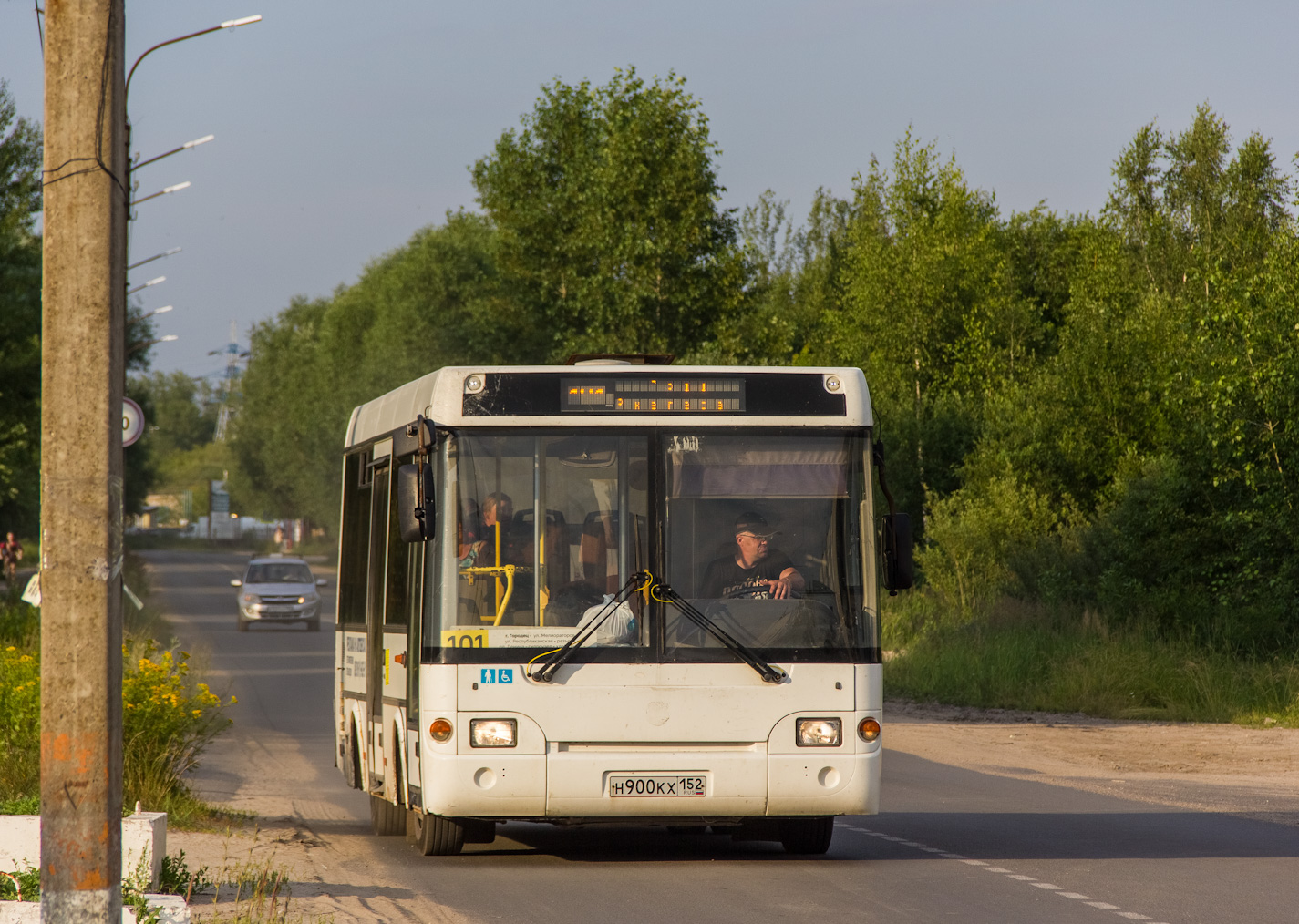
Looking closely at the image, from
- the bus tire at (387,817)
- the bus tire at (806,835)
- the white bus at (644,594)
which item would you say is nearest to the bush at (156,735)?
the bus tire at (387,817)

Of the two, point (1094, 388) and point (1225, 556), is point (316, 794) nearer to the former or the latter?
point (1225, 556)

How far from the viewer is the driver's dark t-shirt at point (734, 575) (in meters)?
10.0

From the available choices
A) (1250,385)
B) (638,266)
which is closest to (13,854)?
(1250,385)

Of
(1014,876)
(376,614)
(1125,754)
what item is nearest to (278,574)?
(1125,754)

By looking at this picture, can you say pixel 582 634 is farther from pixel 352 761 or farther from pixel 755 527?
pixel 352 761

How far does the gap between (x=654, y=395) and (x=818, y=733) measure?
2.18 meters

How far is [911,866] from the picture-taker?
10.6m

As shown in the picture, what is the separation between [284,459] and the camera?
330 feet

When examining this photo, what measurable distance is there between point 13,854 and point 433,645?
2.46m

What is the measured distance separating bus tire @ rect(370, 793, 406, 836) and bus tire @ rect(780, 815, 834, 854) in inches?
108

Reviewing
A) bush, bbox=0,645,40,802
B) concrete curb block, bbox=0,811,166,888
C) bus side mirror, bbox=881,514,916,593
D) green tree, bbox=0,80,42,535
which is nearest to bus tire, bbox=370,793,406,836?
bush, bbox=0,645,40,802

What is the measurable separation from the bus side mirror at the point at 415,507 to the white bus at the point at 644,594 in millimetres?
15

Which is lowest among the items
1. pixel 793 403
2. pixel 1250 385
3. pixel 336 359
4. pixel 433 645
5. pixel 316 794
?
pixel 316 794

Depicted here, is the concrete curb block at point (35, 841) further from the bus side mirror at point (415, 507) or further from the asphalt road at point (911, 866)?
the bus side mirror at point (415, 507)
